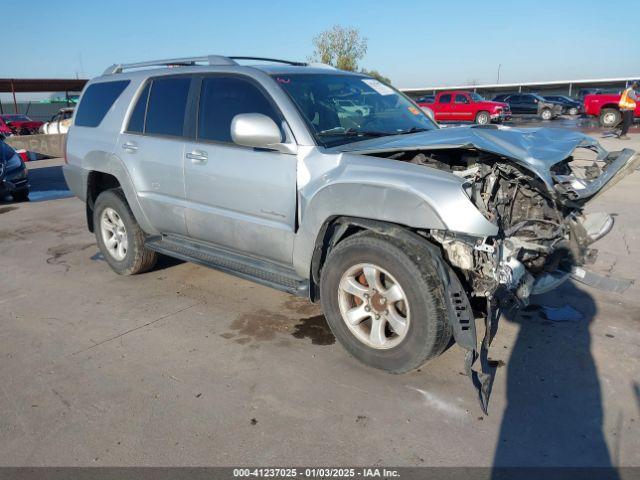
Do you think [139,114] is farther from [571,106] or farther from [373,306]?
[571,106]

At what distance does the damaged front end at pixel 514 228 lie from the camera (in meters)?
3.09

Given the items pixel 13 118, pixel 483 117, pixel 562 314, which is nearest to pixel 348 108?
pixel 562 314

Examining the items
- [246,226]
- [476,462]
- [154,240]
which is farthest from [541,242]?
[154,240]

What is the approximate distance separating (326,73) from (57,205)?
6923mm

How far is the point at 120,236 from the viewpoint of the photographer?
5344mm

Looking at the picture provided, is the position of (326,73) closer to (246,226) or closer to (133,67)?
(246,226)

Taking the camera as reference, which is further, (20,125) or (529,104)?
(529,104)

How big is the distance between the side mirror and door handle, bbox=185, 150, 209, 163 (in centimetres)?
71

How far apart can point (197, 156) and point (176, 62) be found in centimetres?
117

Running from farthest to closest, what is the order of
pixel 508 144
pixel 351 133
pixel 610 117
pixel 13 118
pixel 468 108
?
pixel 13 118
pixel 468 108
pixel 610 117
pixel 351 133
pixel 508 144

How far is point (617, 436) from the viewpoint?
109 inches

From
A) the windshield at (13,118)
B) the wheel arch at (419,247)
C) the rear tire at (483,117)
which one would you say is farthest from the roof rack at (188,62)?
the windshield at (13,118)

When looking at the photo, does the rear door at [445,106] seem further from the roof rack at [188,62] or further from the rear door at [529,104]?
the roof rack at [188,62]

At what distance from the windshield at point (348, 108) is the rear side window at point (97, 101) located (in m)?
2.07
